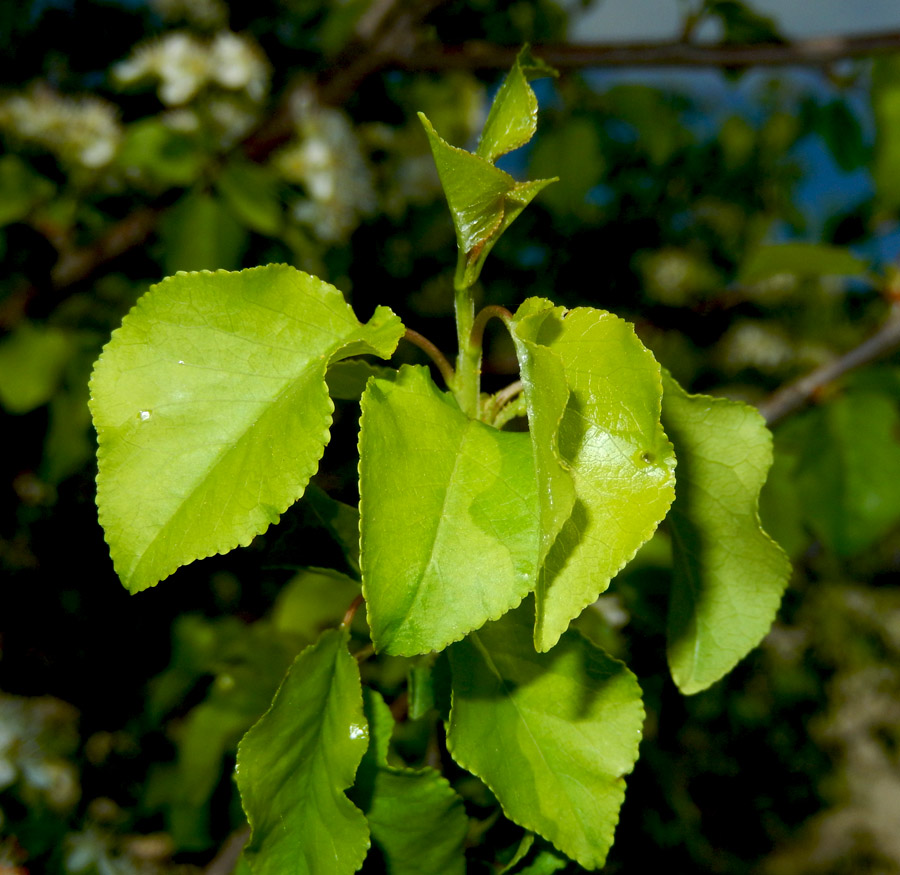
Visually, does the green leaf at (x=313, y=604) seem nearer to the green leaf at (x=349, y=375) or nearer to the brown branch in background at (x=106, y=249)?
the green leaf at (x=349, y=375)

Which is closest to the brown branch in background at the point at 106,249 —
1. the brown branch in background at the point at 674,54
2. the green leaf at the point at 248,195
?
the green leaf at the point at 248,195

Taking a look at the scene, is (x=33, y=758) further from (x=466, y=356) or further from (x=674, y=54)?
(x=674, y=54)

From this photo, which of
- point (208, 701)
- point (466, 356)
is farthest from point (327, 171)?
point (466, 356)

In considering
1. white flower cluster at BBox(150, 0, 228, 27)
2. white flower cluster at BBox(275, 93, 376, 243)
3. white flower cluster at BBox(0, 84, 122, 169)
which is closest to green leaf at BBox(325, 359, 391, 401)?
white flower cluster at BBox(275, 93, 376, 243)

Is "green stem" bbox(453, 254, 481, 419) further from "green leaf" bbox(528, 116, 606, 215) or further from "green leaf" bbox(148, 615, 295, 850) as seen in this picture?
"green leaf" bbox(528, 116, 606, 215)

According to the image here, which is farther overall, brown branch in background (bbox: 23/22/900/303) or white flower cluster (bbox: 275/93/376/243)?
white flower cluster (bbox: 275/93/376/243)

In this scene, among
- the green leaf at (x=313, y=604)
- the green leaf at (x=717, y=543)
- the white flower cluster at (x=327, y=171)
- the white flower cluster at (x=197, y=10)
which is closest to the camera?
the green leaf at (x=717, y=543)

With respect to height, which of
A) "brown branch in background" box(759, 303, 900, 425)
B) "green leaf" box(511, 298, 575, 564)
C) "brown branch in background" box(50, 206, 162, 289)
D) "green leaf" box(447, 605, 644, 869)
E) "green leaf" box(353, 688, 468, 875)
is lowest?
"brown branch in background" box(759, 303, 900, 425)
